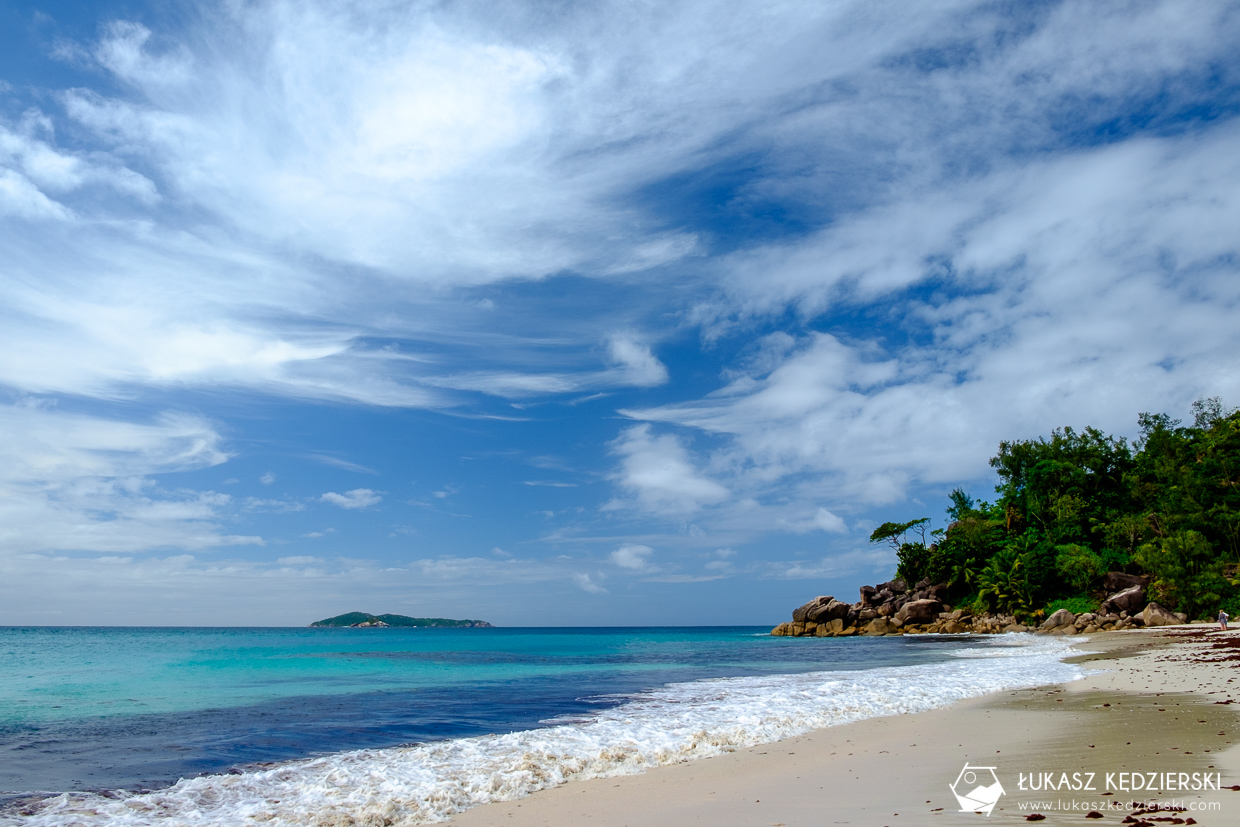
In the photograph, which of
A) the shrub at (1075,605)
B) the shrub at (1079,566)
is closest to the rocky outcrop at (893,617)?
the shrub at (1075,605)

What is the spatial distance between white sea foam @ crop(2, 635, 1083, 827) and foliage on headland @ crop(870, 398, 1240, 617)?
1461 inches

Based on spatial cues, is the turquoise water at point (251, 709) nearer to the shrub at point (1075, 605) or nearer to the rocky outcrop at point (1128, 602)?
the rocky outcrop at point (1128, 602)

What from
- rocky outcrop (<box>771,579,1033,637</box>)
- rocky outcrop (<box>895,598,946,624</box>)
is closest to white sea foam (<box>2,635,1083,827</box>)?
rocky outcrop (<box>771,579,1033,637</box>)

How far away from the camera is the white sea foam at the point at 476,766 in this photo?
315 inches

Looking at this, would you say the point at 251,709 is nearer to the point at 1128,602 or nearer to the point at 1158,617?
the point at 1158,617

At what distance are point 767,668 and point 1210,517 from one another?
34281 mm

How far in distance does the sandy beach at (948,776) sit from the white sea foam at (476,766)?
62cm

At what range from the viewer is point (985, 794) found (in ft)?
23.1

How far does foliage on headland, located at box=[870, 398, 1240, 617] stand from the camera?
42.8 metres

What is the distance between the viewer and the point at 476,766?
993 cm

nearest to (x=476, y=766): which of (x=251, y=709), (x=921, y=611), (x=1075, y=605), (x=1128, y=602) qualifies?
(x=251, y=709)

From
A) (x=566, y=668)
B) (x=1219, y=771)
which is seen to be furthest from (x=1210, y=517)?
(x=1219, y=771)

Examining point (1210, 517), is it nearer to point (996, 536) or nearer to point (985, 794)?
point (996, 536)

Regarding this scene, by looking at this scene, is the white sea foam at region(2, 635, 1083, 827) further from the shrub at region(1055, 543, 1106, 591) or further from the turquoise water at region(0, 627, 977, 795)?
the shrub at region(1055, 543, 1106, 591)
